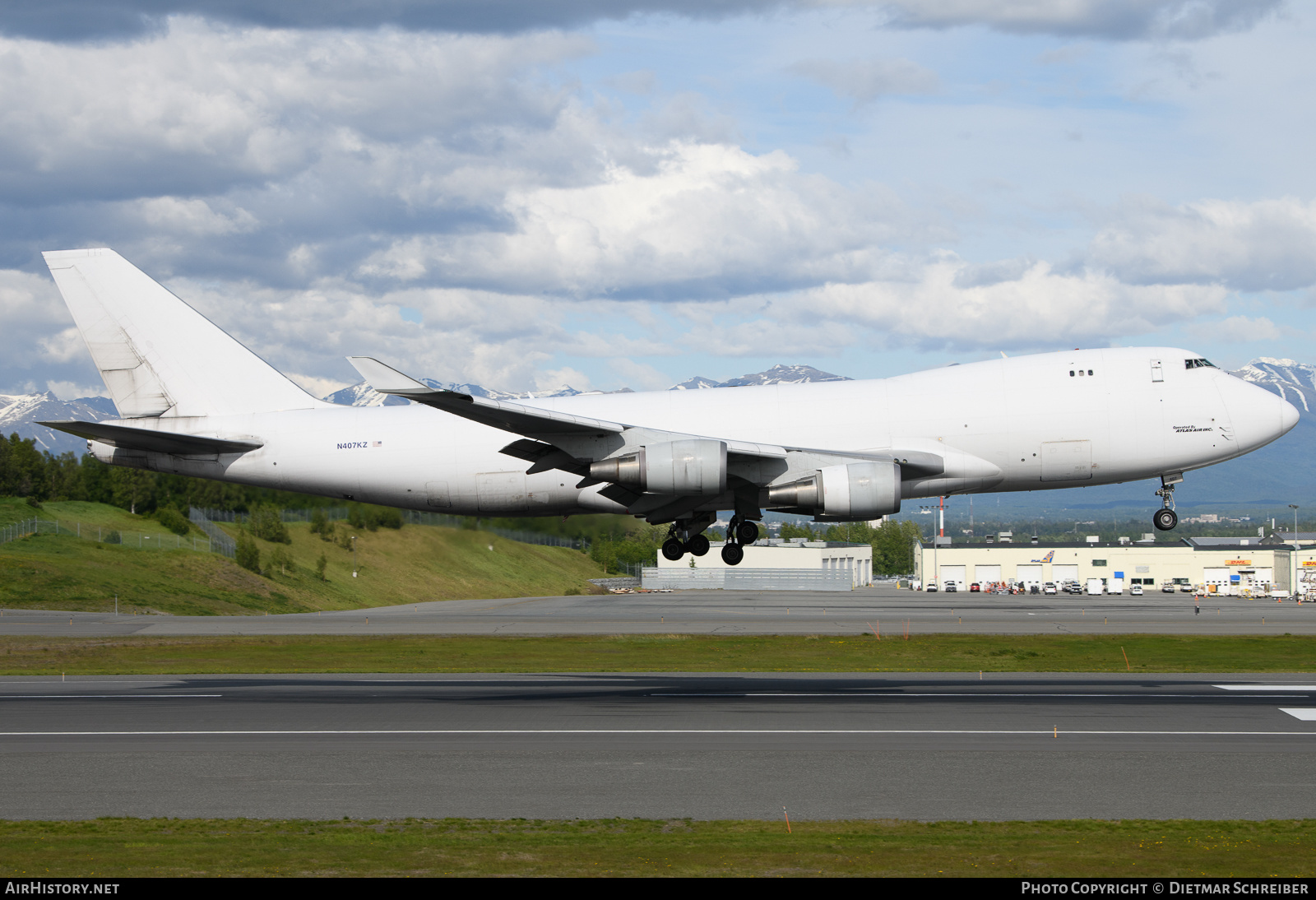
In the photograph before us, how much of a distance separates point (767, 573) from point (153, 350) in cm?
10174

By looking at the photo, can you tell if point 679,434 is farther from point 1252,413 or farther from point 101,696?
point 101,696

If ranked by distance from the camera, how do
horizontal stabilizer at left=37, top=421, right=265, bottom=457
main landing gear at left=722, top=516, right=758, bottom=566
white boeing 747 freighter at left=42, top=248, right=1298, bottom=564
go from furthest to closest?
main landing gear at left=722, top=516, right=758, bottom=566, horizontal stabilizer at left=37, top=421, right=265, bottom=457, white boeing 747 freighter at left=42, top=248, right=1298, bottom=564

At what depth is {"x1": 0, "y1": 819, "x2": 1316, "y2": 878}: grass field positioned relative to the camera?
15.3 m

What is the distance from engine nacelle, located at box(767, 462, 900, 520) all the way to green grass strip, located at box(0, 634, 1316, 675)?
1125 centimetres

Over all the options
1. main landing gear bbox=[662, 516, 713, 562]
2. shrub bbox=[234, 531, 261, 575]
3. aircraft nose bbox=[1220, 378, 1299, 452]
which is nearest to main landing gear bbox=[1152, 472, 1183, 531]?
aircraft nose bbox=[1220, 378, 1299, 452]

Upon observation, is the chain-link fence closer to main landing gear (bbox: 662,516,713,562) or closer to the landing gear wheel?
main landing gear (bbox: 662,516,713,562)

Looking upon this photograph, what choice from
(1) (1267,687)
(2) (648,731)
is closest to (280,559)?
(2) (648,731)

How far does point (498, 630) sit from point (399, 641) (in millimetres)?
6913

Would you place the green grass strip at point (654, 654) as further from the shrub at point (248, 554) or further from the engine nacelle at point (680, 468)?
the shrub at point (248, 554)

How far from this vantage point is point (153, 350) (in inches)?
1455

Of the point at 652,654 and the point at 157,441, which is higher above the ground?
the point at 157,441

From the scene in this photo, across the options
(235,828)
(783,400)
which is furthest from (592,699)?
(235,828)

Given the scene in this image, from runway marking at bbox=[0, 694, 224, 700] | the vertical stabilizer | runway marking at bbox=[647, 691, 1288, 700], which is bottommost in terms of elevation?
runway marking at bbox=[0, 694, 224, 700]
